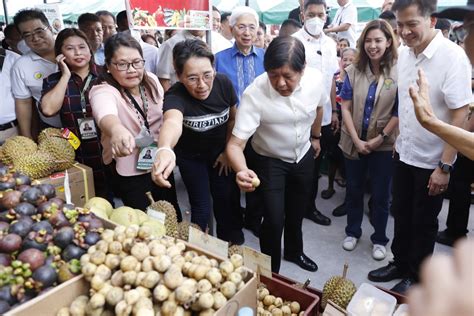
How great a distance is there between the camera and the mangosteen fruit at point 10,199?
152 centimetres

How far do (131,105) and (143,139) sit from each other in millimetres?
201

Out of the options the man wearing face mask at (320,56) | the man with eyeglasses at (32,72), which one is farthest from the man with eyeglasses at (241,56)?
the man with eyeglasses at (32,72)

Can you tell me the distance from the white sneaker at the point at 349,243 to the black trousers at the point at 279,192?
685mm

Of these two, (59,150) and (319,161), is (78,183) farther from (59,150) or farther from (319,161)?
(319,161)

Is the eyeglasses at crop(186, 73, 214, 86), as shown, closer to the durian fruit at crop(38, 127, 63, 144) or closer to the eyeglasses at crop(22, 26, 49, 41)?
the durian fruit at crop(38, 127, 63, 144)

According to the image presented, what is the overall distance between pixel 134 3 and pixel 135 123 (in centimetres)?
93

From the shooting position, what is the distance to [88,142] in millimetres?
2684

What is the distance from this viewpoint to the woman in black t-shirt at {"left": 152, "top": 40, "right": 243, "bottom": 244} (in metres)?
2.14

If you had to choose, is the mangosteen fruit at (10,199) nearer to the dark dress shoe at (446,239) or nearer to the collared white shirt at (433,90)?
the collared white shirt at (433,90)

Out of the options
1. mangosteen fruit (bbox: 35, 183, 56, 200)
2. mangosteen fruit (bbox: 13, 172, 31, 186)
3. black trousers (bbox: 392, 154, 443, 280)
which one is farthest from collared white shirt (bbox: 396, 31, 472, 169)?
mangosteen fruit (bbox: 13, 172, 31, 186)

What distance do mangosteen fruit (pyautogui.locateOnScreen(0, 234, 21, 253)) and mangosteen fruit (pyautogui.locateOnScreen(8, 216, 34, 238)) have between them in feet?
0.12

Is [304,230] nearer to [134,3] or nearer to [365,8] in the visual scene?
[134,3]

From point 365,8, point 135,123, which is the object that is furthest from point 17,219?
point 365,8

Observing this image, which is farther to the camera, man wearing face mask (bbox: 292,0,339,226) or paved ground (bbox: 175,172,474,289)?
man wearing face mask (bbox: 292,0,339,226)
